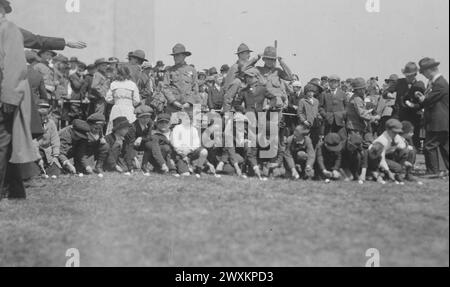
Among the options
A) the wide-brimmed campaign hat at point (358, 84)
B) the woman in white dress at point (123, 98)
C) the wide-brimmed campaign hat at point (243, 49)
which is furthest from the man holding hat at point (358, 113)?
the woman in white dress at point (123, 98)

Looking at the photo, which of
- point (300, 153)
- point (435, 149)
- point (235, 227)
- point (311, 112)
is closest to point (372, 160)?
point (300, 153)

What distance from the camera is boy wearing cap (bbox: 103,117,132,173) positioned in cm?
834

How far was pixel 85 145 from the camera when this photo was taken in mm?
→ 8312

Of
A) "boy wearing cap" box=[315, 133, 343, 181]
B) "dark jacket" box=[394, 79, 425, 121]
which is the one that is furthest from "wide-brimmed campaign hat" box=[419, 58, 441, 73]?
"boy wearing cap" box=[315, 133, 343, 181]

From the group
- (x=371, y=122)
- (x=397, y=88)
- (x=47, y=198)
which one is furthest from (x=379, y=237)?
(x=371, y=122)

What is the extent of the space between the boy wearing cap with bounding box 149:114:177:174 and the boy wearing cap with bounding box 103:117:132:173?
463 millimetres

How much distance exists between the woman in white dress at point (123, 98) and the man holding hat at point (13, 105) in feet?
7.47

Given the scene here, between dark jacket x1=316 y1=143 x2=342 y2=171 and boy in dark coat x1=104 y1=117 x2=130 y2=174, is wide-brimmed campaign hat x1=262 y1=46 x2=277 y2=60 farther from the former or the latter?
boy in dark coat x1=104 y1=117 x2=130 y2=174

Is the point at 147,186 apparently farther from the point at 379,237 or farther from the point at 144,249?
the point at 379,237

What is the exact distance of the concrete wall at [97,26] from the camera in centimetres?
1455

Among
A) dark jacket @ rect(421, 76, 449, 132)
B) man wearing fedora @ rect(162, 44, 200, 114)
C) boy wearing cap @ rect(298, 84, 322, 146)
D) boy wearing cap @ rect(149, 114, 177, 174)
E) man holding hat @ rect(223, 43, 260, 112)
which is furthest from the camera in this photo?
boy wearing cap @ rect(298, 84, 322, 146)

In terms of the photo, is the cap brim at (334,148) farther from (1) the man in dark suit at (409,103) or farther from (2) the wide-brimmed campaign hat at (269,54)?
(2) the wide-brimmed campaign hat at (269,54)

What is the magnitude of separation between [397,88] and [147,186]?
3941 millimetres
